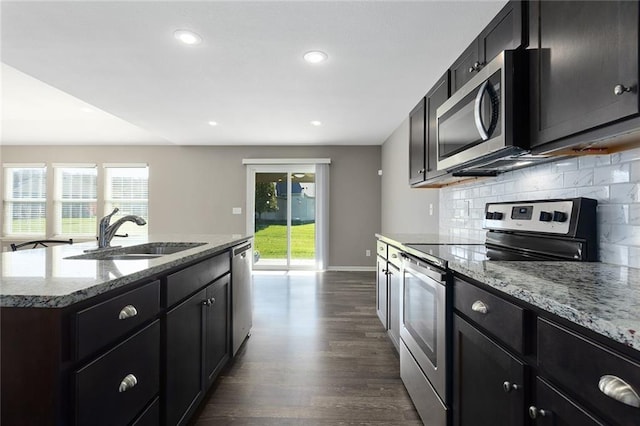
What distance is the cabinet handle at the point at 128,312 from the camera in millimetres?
1019

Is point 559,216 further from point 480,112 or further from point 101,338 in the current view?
point 101,338

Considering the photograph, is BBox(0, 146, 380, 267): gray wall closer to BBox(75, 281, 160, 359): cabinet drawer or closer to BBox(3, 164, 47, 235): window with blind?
BBox(3, 164, 47, 235): window with blind

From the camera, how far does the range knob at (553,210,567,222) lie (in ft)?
4.50

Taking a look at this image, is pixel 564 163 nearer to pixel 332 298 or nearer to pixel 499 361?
pixel 499 361

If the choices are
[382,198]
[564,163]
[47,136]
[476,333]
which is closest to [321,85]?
[564,163]

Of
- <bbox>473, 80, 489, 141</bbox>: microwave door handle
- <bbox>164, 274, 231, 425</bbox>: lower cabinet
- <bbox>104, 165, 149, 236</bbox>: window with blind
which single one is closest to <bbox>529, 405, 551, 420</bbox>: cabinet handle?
<bbox>473, 80, 489, 141</bbox>: microwave door handle

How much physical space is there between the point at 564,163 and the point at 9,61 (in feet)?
14.1

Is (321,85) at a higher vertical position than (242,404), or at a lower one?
higher

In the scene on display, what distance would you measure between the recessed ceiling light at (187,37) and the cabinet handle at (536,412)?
9.09 ft

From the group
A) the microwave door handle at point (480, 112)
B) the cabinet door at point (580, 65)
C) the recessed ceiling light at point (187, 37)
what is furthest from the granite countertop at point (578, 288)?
the recessed ceiling light at point (187, 37)

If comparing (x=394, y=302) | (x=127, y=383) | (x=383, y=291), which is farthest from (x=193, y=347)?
(x=383, y=291)

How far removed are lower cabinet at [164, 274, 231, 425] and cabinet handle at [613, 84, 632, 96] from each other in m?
1.72

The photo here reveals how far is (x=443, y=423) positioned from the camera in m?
1.36

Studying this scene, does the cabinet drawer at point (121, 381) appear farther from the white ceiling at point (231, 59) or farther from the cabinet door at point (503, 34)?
the white ceiling at point (231, 59)
